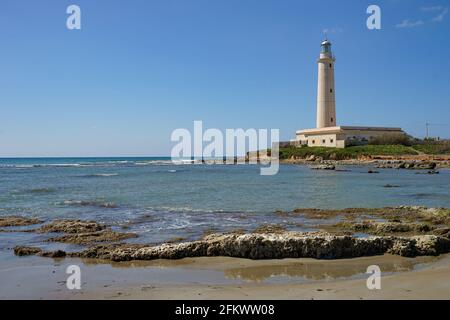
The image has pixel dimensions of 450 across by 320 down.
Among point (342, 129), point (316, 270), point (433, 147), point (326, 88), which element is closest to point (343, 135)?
point (342, 129)

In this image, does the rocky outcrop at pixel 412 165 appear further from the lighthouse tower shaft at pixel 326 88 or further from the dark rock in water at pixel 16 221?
the dark rock in water at pixel 16 221

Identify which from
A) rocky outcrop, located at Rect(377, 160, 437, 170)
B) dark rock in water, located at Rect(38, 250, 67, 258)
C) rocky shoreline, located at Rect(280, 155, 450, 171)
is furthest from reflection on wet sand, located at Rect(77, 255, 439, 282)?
rocky outcrop, located at Rect(377, 160, 437, 170)

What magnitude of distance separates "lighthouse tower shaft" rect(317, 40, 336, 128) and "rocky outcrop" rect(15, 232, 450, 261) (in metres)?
65.6

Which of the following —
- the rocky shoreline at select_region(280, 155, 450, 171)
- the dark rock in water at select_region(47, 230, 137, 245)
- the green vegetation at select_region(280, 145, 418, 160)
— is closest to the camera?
the dark rock in water at select_region(47, 230, 137, 245)

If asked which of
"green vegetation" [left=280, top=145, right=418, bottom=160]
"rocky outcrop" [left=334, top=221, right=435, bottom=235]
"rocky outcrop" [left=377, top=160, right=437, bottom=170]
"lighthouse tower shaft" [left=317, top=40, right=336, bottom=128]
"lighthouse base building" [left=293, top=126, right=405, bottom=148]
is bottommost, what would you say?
"rocky outcrop" [left=334, top=221, right=435, bottom=235]

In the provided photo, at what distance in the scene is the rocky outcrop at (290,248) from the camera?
29.8 ft

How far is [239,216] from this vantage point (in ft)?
52.6

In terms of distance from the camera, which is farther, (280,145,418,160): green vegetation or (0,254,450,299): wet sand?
(280,145,418,160): green vegetation

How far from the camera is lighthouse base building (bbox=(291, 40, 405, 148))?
72188mm

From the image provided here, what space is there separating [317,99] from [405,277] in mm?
69266

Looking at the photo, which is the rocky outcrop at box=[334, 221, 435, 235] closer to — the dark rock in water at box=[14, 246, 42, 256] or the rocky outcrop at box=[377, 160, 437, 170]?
the dark rock in water at box=[14, 246, 42, 256]

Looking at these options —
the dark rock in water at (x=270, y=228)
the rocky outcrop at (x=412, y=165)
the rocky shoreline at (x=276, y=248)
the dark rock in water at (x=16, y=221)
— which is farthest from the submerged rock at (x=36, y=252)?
the rocky outcrop at (x=412, y=165)
